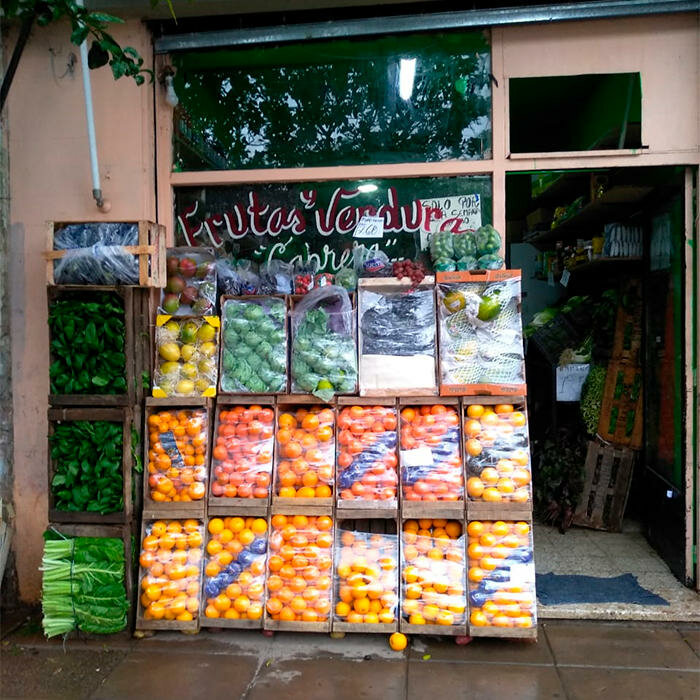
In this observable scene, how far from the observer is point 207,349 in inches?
159

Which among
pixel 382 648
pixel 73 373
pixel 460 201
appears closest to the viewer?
pixel 382 648

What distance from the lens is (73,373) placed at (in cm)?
398

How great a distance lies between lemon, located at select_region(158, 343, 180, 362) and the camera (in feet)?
13.3

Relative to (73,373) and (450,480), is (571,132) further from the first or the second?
(73,373)

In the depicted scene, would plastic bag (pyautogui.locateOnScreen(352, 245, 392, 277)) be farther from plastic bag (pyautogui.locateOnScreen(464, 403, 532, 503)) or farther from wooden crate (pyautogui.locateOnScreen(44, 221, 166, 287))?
wooden crate (pyautogui.locateOnScreen(44, 221, 166, 287))

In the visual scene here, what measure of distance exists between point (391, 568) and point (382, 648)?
1.57 ft

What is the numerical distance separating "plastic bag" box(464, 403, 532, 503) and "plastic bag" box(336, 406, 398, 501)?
476 mm

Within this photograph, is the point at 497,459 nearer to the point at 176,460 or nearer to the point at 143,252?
the point at 176,460

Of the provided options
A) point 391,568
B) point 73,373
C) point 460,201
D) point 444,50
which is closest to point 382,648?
point 391,568

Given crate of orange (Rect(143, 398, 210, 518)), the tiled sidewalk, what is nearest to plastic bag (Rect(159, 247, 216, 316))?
crate of orange (Rect(143, 398, 210, 518))

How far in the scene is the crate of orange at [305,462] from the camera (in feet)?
12.6

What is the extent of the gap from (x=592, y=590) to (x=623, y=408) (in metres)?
1.95

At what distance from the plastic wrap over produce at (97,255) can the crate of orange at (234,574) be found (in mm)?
1683

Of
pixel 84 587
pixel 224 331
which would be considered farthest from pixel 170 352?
pixel 84 587
